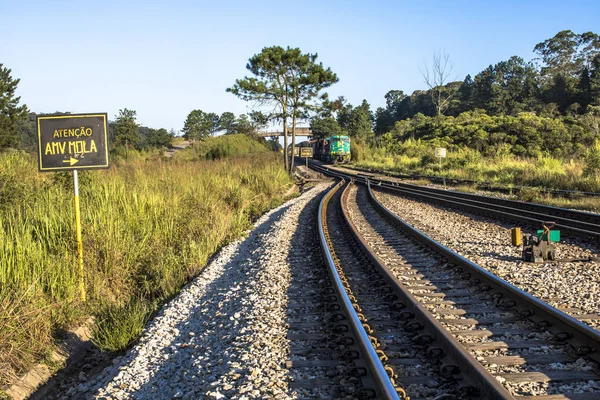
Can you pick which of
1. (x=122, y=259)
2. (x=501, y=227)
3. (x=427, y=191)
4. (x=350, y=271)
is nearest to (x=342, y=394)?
(x=350, y=271)

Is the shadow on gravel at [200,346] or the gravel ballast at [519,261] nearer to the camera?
the shadow on gravel at [200,346]

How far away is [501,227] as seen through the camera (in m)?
10.9

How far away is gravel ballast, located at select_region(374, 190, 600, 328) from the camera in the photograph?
548cm

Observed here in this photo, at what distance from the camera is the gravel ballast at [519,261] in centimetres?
548

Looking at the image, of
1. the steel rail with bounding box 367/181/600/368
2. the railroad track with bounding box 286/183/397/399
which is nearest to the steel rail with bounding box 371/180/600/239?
the steel rail with bounding box 367/181/600/368

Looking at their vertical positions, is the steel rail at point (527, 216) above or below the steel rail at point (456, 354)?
above

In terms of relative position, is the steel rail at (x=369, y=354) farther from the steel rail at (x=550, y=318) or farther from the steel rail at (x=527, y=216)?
the steel rail at (x=527, y=216)

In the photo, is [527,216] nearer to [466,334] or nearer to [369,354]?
[466,334]

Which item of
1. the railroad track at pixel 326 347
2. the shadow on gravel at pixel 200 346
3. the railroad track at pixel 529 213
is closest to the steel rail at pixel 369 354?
the railroad track at pixel 326 347

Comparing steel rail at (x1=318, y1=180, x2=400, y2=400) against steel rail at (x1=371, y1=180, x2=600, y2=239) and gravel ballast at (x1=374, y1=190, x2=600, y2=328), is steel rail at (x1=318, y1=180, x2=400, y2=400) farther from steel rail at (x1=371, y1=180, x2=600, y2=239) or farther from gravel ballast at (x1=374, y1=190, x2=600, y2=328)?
steel rail at (x1=371, y1=180, x2=600, y2=239)

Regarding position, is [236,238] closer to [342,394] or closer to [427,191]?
[342,394]

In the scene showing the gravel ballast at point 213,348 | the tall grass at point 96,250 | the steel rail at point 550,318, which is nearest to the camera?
the gravel ballast at point 213,348

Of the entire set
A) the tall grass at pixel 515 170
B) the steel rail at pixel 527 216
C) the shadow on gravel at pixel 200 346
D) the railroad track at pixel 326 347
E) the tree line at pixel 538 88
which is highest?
the tree line at pixel 538 88

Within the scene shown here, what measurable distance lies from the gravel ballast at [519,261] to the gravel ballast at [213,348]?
10.0 feet
